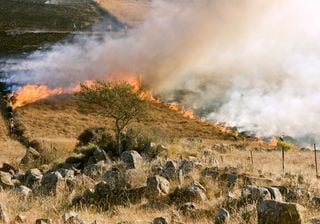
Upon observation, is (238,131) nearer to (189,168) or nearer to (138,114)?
(138,114)

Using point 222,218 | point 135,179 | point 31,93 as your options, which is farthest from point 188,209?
point 31,93

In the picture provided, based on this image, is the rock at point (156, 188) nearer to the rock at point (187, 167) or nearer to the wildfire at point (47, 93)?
the rock at point (187, 167)

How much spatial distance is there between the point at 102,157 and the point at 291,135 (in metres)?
50.9

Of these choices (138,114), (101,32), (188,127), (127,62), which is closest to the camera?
(138,114)

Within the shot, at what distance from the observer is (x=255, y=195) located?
14.3 metres

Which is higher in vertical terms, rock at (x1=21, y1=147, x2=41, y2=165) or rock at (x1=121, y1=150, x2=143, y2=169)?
rock at (x1=121, y1=150, x2=143, y2=169)

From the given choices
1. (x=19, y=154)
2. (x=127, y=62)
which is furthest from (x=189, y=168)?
(x=127, y=62)

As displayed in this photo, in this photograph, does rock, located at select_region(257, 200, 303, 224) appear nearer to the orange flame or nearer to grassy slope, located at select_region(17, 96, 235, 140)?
grassy slope, located at select_region(17, 96, 235, 140)

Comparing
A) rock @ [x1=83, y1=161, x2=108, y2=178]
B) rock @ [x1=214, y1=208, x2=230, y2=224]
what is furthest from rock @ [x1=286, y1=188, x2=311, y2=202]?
rock @ [x1=83, y1=161, x2=108, y2=178]

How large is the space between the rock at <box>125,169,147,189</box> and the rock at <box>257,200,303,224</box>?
26.3 feet

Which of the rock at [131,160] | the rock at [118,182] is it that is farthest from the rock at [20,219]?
the rock at [131,160]

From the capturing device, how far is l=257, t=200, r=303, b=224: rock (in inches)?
412

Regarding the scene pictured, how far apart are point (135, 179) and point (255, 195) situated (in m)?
5.95

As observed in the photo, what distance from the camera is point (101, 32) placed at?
140m
